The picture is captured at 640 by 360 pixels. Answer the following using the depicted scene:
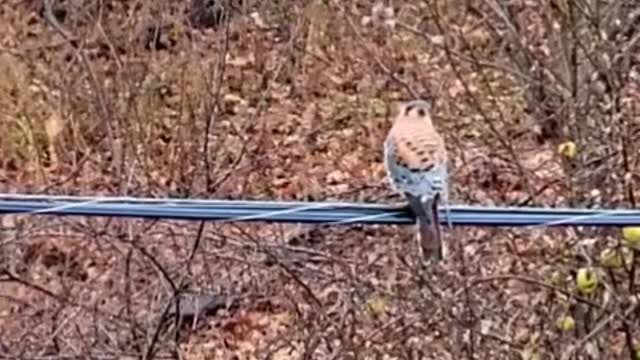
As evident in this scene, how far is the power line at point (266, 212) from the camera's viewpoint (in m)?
3.12

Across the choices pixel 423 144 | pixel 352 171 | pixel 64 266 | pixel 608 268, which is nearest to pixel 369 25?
pixel 352 171

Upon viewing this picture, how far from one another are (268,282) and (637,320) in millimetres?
1772

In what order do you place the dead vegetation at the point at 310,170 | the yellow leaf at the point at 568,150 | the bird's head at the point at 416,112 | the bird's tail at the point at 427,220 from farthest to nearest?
the dead vegetation at the point at 310,170 < the yellow leaf at the point at 568,150 < the bird's head at the point at 416,112 < the bird's tail at the point at 427,220

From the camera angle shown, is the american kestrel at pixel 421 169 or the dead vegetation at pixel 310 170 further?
the dead vegetation at pixel 310 170

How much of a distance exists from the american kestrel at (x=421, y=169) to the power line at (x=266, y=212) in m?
0.51

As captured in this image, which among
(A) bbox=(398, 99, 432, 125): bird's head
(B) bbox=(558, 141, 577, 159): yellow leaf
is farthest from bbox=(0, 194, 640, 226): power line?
(B) bbox=(558, 141, 577, 159): yellow leaf

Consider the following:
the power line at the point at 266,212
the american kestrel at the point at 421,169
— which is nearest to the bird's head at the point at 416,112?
the american kestrel at the point at 421,169

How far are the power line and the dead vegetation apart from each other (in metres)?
1.92

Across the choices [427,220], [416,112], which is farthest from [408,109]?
[427,220]

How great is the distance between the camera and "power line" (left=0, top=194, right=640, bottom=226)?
312 centimetres

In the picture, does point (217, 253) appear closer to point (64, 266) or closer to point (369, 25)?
point (64, 266)

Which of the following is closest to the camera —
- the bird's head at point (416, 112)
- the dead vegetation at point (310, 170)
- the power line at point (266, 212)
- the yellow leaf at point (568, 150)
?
the power line at point (266, 212)

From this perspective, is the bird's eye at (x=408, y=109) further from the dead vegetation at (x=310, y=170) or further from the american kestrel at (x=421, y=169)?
the dead vegetation at (x=310, y=170)

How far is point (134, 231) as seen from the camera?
6.28m
